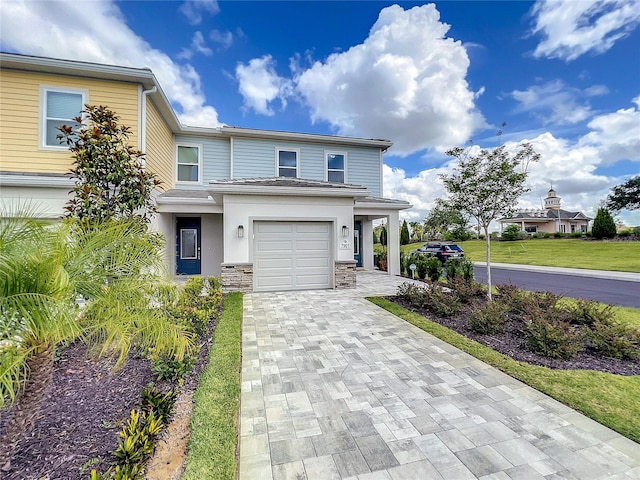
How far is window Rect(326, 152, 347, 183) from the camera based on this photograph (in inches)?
541

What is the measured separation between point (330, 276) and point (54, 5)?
35.2 feet

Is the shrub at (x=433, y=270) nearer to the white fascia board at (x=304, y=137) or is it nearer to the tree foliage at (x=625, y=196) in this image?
the white fascia board at (x=304, y=137)

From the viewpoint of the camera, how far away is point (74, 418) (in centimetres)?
286

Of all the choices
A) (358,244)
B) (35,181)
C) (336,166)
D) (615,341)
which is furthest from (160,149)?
(615,341)

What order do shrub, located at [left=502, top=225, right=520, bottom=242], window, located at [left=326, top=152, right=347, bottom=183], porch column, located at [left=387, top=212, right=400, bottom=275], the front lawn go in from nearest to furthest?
1. porch column, located at [left=387, top=212, right=400, bottom=275]
2. window, located at [left=326, top=152, right=347, bottom=183]
3. the front lawn
4. shrub, located at [left=502, top=225, right=520, bottom=242]

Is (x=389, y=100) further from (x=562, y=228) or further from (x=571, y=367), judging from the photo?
→ (x=562, y=228)

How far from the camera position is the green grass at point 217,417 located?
2258 mm

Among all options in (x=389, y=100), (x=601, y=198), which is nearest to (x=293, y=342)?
(x=389, y=100)

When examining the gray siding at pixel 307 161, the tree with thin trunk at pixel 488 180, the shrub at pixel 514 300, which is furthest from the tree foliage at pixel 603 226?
the shrub at pixel 514 300

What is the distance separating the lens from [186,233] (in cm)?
1283

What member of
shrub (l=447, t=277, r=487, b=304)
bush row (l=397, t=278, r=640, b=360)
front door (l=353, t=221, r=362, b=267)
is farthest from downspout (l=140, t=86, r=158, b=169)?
front door (l=353, t=221, r=362, b=267)

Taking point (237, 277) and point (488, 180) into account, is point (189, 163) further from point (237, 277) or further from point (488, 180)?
point (488, 180)

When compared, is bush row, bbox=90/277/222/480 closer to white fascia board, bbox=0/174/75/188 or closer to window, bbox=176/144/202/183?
white fascia board, bbox=0/174/75/188

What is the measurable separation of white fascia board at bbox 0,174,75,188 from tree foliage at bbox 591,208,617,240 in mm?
41216
